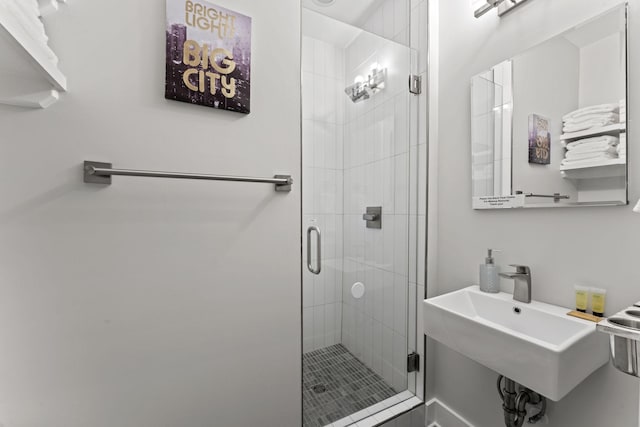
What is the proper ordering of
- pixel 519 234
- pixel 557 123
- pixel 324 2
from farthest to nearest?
pixel 324 2 < pixel 519 234 < pixel 557 123

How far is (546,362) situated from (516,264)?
52 cm

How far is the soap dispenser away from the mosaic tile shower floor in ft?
2.80

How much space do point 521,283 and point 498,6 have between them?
1.26 m

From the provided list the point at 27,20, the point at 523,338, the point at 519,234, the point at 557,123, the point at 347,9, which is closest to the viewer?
the point at 27,20

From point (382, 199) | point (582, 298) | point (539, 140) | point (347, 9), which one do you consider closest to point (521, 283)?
point (582, 298)

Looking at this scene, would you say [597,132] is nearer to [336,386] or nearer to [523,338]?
[523,338]

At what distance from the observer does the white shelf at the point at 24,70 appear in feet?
Answer: 1.94

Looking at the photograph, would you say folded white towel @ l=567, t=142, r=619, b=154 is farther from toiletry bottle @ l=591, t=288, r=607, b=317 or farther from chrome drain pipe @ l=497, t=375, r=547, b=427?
chrome drain pipe @ l=497, t=375, r=547, b=427

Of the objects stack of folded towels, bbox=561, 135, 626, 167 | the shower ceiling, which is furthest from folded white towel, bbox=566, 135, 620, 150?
the shower ceiling

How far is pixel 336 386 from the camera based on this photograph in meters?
1.55

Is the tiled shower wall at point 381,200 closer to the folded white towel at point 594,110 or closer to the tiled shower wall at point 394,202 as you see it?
the tiled shower wall at point 394,202

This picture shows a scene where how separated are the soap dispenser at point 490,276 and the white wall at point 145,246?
2.88 feet

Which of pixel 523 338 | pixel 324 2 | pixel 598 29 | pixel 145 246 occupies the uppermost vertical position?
pixel 324 2

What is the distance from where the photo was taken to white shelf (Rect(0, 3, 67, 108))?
0.59m
